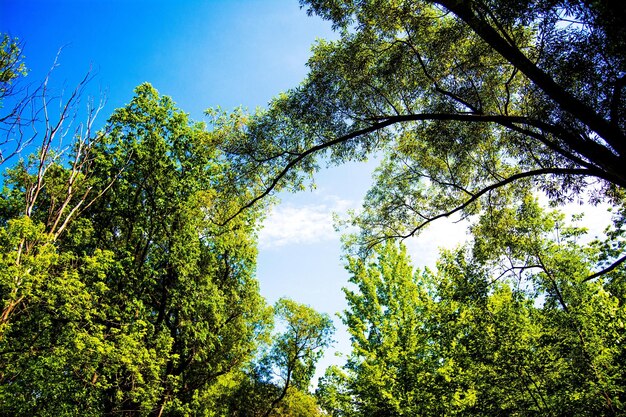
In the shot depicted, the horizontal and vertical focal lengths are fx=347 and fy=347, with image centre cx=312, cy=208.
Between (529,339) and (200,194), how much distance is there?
1391cm

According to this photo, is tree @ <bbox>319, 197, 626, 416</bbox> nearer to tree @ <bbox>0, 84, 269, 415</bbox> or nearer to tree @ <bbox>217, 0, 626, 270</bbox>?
tree @ <bbox>217, 0, 626, 270</bbox>

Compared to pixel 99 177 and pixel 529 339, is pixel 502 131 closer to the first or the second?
pixel 529 339

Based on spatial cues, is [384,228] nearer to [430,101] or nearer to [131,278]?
[430,101]

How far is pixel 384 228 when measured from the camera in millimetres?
10797

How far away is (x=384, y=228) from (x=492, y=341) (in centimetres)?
539

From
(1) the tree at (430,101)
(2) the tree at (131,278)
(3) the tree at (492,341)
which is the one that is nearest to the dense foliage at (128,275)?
(2) the tree at (131,278)

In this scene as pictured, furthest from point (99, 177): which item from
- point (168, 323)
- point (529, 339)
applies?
point (529, 339)

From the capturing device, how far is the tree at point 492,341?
1058 centimetres

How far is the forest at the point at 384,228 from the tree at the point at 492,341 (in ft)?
0.22

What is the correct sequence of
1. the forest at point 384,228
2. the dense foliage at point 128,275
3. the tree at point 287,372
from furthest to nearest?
the tree at point 287,372 < the dense foliage at point 128,275 < the forest at point 384,228

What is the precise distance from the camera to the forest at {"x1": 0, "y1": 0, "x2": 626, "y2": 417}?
664cm

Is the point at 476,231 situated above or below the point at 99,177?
below

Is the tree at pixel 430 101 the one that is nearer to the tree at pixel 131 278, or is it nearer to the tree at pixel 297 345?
the tree at pixel 131 278

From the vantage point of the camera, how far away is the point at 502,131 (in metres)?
9.25
